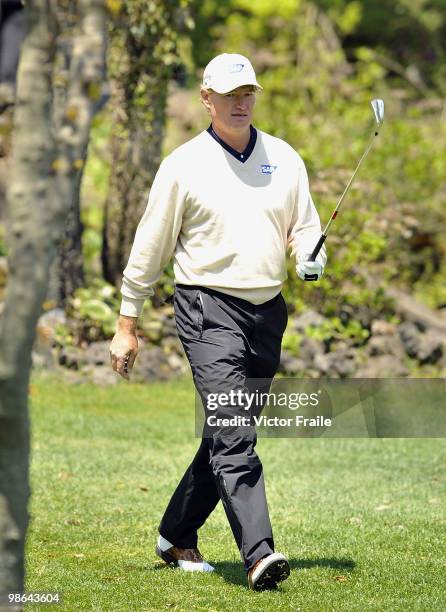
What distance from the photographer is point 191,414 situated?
8.55 meters

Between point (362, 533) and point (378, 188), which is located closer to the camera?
point (362, 533)

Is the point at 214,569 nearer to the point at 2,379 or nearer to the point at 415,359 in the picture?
the point at 2,379

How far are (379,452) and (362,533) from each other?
1913mm

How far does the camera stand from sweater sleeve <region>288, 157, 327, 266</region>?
16.2 feet

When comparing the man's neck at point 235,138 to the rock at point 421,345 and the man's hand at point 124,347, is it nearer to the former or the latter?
the man's hand at point 124,347

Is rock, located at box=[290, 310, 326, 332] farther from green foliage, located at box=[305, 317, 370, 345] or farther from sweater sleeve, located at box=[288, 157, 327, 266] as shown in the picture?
sweater sleeve, located at box=[288, 157, 327, 266]

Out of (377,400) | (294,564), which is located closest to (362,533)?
(294,564)

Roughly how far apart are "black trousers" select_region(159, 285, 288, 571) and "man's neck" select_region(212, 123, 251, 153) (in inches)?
22.4

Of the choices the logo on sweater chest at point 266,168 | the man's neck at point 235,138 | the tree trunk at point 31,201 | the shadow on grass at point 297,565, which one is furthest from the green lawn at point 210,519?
the man's neck at point 235,138

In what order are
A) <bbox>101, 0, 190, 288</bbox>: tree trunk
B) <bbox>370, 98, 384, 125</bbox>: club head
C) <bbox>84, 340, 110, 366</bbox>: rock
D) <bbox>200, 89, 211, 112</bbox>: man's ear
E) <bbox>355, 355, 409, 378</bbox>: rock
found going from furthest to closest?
<bbox>101, 0, 190, 288</bbox>: tree trunk < <bbox>355, 355, 409, 378</bbox>: rock < <bbox>84, 340, 110, 366</bbox>: rock < <bbox>200, 89, 211, 112</bbox>: man's ear < <bbox>370, 98, 384, 125</bbox>: club head

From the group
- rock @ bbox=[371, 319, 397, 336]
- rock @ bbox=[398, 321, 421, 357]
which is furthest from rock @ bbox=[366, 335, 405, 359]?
rock @ bbox=[398, 321, 421, 357]

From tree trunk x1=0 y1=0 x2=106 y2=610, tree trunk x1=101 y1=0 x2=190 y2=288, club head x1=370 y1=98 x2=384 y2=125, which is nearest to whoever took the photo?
tree trunk x1=0 y1=0 x2=106 y2=610

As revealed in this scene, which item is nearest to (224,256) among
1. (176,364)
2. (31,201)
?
(31,201)

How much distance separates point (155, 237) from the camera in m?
4.83
